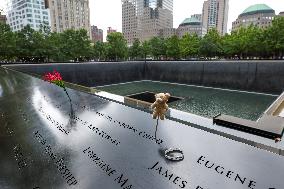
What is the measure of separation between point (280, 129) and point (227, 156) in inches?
44.1

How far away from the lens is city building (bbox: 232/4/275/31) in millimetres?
77169

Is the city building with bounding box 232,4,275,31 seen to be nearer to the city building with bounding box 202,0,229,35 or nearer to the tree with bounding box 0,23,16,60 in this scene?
the city building with bounding box 202,0,229,35

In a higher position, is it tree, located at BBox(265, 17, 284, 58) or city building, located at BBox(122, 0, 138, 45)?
city building, located at BBox(122, 0, 138, 45)

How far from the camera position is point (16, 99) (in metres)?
4.09

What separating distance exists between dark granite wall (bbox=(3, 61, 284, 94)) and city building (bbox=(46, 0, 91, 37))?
64.1 meters

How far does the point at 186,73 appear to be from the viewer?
67.1 ft

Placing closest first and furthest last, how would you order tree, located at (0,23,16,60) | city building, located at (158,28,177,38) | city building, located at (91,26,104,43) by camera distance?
1. tree, located at (0,23,16,60)
2. city building, located at (158,28,177,38)
3. city building, located at (91,26,104,43)

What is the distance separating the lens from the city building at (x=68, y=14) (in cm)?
7856

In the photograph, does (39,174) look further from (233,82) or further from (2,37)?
(2,37)

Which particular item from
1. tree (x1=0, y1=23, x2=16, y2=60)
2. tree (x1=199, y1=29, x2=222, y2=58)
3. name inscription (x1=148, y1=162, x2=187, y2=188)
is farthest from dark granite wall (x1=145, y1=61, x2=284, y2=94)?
name inscription (x1=148, y1=162, x2=187, y2=188)

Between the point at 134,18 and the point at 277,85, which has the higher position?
the point at 134,18

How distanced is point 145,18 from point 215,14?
50.4 m

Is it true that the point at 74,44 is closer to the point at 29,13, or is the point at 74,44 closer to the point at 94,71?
the point at 94,71

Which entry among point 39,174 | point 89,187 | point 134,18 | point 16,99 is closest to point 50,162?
point 39,174
